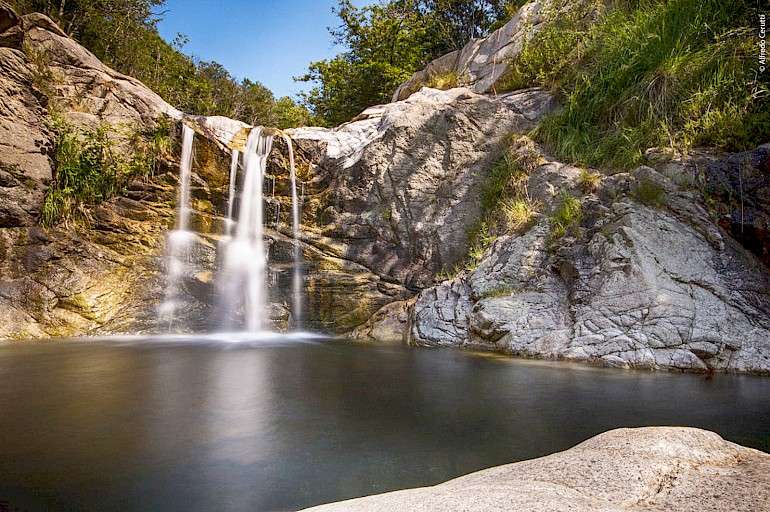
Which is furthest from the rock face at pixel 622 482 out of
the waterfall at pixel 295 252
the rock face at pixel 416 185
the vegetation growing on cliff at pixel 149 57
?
the vegetation growing on cliff at pixel 149 57

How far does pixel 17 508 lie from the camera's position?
1.78 metres

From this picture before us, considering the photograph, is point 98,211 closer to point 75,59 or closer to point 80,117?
point 80,117

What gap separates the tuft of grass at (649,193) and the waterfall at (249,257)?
652 centimetres

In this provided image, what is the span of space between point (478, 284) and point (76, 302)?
679 centimetres

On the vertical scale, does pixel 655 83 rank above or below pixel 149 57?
below

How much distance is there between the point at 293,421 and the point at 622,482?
2.10m

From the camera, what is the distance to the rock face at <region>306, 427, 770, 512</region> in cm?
129

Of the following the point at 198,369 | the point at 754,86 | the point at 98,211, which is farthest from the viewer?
the point at 98,211

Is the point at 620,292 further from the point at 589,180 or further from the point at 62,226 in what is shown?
the point at 62,226

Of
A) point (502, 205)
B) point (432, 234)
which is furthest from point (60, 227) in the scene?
point (502, 205)

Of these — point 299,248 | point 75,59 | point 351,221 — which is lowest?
point 299,248

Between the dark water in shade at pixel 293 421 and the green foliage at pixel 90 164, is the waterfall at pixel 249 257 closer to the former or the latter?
the green foliage at pixel 90 164

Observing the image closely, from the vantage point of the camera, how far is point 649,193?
575 cm

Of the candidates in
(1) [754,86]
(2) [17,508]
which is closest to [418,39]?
(1) [754,86]
